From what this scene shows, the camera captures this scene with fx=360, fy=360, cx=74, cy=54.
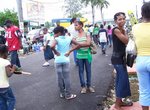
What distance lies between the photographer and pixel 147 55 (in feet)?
17.4

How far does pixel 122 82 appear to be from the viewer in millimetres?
6539

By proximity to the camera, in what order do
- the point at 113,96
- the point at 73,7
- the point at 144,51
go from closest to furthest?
the point at 144,51
the point at 113,96
the point at 73,7

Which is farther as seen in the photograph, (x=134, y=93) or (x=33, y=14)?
(x=33, y=14)

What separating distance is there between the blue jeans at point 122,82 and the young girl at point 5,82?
1.91 m

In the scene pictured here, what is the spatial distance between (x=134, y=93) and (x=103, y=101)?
Result: 0.84 m

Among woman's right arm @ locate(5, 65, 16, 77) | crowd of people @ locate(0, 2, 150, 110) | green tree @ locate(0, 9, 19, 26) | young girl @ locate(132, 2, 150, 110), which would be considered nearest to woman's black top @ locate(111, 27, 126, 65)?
crowd of people @ locate(0, 2, 150, 110)

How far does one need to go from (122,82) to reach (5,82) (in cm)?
210

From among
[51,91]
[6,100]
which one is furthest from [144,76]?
[51,91]

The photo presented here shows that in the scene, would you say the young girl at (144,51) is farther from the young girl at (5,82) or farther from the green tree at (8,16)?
the green tree at (8,16)

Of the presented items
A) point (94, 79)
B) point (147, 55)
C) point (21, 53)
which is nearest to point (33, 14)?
point (21, 53)

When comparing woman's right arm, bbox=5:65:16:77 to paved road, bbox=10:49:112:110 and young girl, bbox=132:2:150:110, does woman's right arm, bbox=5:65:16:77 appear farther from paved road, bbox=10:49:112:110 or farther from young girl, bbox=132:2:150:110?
young girl, bbox=132:2:150:110

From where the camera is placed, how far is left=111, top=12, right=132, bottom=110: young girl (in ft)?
20.7

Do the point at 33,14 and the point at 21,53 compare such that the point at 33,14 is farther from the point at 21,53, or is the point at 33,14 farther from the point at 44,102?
the point at 44,102

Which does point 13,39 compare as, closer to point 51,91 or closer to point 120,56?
point 51,91
